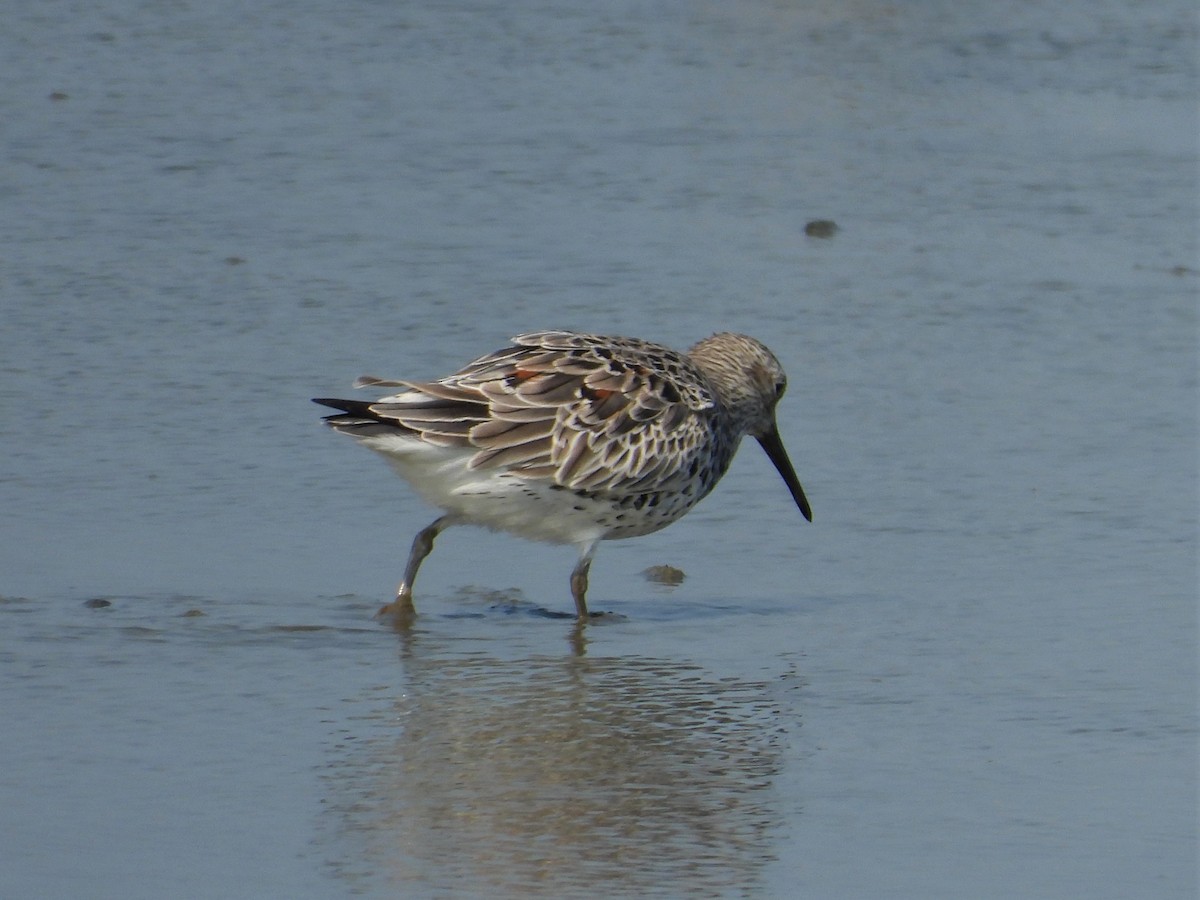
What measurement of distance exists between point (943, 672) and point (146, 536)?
2563 mm

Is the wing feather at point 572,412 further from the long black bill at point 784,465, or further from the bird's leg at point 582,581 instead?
the long black bill at point 784,465

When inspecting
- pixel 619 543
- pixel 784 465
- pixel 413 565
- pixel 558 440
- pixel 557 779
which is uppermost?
pixel 558 440

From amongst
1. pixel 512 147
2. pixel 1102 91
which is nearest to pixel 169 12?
pixel 512 147

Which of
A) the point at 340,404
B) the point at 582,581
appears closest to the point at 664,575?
the point at 582,581

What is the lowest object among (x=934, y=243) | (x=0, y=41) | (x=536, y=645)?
(x=536, y=645)

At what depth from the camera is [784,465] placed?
8094 mm

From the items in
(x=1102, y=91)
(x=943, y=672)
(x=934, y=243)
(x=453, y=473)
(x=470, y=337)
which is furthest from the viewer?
(x=1102, y=91)

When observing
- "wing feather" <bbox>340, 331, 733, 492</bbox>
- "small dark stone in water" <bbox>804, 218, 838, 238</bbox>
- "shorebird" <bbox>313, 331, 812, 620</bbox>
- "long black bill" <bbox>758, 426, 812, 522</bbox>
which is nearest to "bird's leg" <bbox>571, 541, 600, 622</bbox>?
"shorebird" <bbox>313, 331, 812, 620</bbox>

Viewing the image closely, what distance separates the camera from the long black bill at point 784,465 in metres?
7.91

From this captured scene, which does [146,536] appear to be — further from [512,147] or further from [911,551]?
[512,147]

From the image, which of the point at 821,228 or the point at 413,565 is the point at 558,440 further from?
the point at 821,228

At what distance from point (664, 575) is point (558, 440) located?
0.60 meters

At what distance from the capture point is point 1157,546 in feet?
25.2

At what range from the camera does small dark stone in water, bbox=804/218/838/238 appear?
11008 millimetres
